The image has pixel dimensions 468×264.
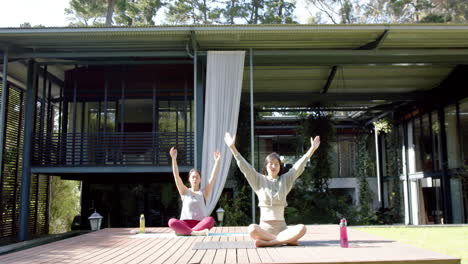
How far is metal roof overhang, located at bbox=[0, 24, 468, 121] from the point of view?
8648 mm

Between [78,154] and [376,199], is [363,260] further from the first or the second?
[376,199]

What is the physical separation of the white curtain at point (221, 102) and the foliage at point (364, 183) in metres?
5.18

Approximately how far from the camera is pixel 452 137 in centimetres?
1263

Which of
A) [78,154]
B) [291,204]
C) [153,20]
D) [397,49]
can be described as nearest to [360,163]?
[291,204]

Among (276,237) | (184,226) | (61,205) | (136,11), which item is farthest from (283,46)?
(136,11)

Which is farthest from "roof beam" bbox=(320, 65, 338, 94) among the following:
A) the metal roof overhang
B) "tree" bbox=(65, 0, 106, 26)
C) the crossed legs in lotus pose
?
"tree" bbox=(65, 0, 106, 26)

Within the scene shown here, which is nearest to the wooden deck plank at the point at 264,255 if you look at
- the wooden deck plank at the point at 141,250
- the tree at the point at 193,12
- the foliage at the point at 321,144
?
the wooden deck plank at the point at 141,250

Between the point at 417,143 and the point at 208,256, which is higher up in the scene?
the point at 417,143

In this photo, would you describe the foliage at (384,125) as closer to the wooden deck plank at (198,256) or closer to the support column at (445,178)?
the support column at (445,178)

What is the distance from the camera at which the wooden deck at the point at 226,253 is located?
3541 millimetres

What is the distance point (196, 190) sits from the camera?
6277 millimetres

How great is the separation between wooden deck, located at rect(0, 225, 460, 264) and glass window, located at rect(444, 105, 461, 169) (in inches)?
331

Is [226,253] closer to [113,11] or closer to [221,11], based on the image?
[113,11]

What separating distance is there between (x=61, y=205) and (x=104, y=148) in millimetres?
4868
